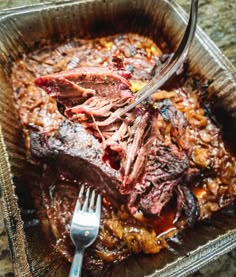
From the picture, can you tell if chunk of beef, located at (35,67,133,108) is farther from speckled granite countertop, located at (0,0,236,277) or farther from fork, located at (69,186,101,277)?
speckled granite countertop, located at (0,0,236,277)

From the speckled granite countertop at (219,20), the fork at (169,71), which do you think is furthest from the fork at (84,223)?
the speckled granite countertop at (219,20)

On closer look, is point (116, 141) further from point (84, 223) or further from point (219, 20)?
point (219, 20)

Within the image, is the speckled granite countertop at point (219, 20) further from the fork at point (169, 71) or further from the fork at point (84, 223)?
the fork at point (84, 223)

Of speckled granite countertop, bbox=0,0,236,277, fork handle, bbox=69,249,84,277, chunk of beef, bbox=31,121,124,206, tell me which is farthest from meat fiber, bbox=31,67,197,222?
speckled granite countertop, bbox=0,0,236,277

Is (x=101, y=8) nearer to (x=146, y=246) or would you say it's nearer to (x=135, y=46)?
(x=135, y=46)

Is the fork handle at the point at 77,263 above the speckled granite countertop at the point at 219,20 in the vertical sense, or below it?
below

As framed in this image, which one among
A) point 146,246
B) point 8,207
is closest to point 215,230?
point 146,246

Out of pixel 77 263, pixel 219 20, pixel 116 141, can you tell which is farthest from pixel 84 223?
pixel 219 20
